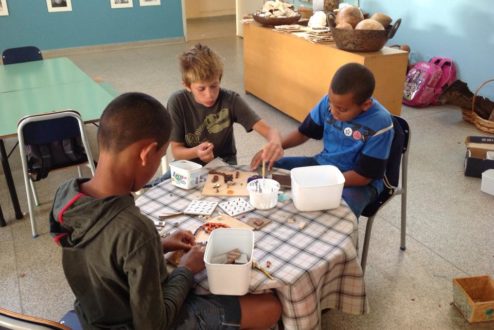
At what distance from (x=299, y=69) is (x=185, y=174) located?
2424 mm

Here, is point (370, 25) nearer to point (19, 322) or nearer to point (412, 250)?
point (412, 250)

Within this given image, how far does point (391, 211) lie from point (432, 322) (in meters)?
0.87

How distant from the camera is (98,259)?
38.9 inches

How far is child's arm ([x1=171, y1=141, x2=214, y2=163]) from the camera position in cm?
164

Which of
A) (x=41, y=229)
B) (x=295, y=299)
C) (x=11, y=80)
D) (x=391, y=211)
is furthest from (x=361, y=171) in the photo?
(x=11, y=80)

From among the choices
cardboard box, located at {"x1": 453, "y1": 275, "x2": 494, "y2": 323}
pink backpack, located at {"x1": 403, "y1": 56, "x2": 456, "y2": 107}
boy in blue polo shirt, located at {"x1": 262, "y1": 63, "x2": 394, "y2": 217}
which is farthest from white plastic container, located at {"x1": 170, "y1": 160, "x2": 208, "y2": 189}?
pink backpack, located at {"x1": 403, "y1": 56, "x2": 456, "y2": 107}

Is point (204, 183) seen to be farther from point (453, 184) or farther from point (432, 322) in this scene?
point (453, 184)

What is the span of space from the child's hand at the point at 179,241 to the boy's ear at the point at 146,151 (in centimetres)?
31

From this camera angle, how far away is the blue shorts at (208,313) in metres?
1.12

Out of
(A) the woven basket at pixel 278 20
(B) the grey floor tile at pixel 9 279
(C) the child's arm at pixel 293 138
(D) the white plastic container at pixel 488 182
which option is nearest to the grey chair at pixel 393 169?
(C) the child's arm at pixel 293 138

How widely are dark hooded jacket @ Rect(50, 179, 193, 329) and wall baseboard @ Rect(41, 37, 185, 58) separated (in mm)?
6078

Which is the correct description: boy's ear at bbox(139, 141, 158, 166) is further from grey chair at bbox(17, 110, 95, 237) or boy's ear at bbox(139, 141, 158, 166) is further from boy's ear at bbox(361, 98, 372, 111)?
grey chair at bbox(17, 110, 95, 237)

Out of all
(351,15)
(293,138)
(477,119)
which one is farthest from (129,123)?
(477,119)

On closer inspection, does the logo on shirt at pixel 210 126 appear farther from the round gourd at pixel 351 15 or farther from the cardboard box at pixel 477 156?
the cardboard box at pixel 477 156
